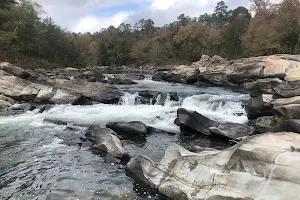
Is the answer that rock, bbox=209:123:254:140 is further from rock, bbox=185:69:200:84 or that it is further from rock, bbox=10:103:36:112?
rock, bbox=185:69:200:84

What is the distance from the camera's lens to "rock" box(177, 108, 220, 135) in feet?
41.0

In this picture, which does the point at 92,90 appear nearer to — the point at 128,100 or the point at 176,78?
the point at 128,100

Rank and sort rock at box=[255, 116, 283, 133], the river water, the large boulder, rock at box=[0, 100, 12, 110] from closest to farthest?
the river water → rock at box=[255, 116, 283, 133] → rock at box=[0, 100, 12, 110] → the large boulder

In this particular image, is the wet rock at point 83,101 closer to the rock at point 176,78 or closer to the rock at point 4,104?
the rock at point 4,104

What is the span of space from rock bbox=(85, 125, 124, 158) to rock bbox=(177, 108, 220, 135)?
11.6 ft

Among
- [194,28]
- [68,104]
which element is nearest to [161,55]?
[194,28]

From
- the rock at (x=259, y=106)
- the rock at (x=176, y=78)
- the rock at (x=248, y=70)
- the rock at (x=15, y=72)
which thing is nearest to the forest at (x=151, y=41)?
the rock at (x=248, y=70)

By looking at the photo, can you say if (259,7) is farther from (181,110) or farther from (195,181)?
(195,181)

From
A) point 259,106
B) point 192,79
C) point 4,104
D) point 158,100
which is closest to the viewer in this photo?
point 259,106

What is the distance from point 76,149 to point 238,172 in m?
6.57

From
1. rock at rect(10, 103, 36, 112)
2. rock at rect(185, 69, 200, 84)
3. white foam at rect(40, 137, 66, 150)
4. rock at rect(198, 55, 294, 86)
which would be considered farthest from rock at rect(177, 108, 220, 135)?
rock at rect(185, 69, 200, 84)

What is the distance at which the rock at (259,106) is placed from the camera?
13508mm

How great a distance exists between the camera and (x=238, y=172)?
5.98 meters

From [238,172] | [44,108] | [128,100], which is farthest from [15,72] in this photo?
[238,172]
